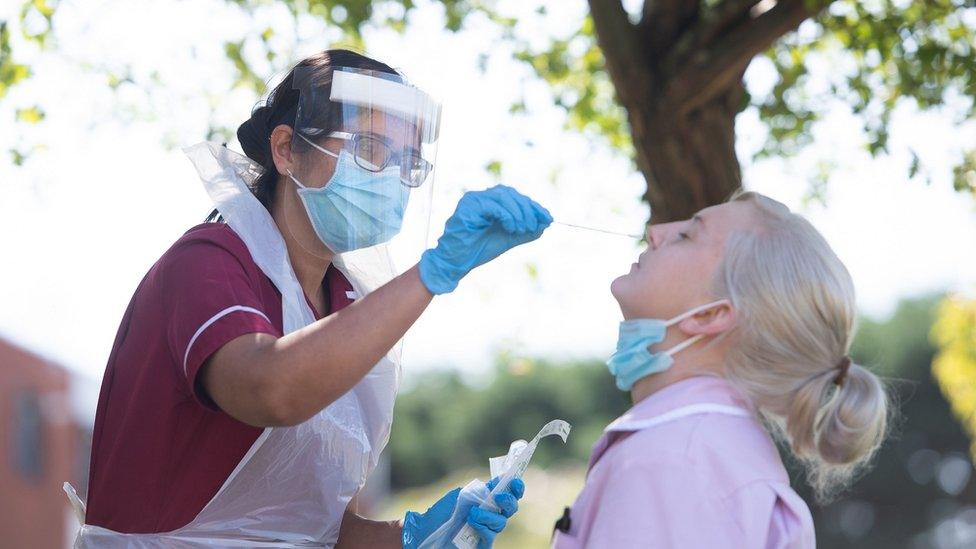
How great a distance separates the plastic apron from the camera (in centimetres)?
249

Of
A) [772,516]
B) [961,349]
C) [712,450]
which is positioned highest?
[712,450]

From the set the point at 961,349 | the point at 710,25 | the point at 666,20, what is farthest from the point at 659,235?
the point at 961,349

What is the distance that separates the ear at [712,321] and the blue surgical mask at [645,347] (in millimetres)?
10

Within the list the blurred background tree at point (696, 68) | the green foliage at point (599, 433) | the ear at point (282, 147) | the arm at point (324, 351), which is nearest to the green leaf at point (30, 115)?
the blurred background tree at point (696, 68)

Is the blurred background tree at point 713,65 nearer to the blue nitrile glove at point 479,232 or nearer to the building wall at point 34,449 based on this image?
the blue nitrile glove at point 479,232

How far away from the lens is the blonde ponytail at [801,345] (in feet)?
7.60

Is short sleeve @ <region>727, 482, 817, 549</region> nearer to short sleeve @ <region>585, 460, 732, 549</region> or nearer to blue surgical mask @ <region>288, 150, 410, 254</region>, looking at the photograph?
short sleeve @ <region>585, 460, 732, 549</region>

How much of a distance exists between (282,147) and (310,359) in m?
0.73

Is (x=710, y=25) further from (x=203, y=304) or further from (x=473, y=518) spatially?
(x=203, y=304)

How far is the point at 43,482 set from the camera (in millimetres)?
15961

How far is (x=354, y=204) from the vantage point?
253 centimetres

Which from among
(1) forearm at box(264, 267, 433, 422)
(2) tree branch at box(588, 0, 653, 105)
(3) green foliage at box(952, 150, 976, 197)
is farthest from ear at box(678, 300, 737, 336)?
(3) green foliage at box(952, 150, 976, 197)

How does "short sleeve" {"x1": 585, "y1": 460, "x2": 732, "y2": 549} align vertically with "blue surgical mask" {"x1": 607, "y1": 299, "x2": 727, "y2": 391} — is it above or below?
below

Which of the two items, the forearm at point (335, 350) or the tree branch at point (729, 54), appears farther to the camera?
the tree branch at point (729, 54)
